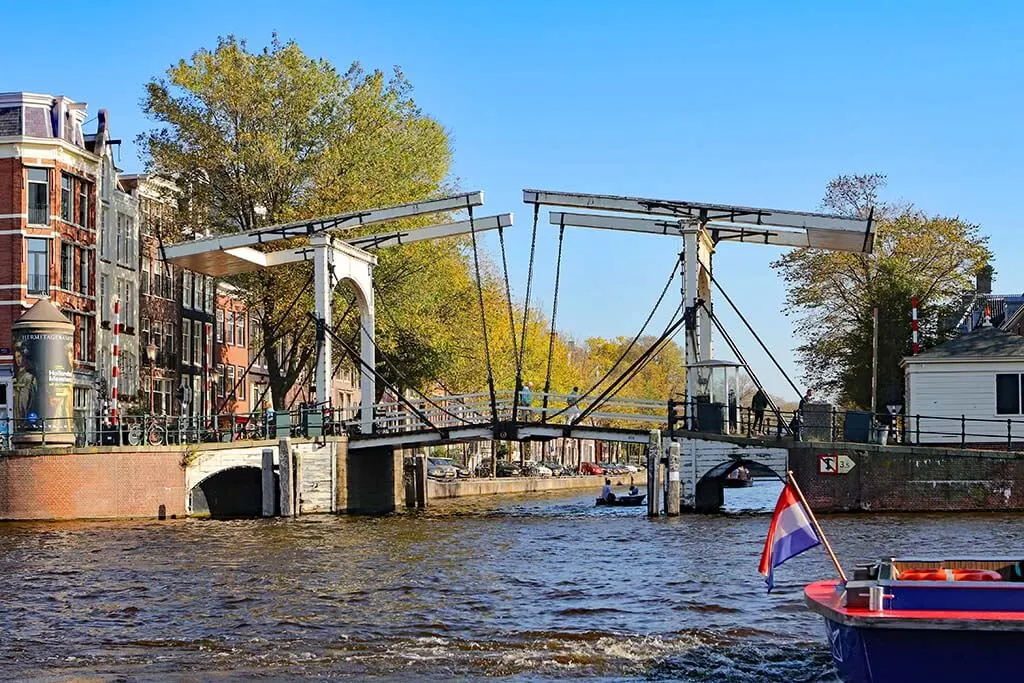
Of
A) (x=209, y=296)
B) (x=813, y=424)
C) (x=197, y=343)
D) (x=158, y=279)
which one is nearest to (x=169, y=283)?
(x=158, y=279)

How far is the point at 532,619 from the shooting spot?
16.1 meters

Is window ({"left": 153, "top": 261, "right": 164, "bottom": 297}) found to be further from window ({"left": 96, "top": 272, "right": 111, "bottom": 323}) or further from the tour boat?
the tour boat

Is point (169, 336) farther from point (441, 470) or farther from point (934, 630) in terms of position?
point (934, 630)

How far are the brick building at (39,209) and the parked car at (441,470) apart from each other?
49.7 feet

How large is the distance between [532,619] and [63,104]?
31.6 metres

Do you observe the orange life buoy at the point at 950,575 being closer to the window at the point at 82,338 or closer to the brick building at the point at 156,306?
the window at the point at 82,338

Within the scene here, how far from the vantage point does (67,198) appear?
4384 cm

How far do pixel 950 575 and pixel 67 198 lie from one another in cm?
3691

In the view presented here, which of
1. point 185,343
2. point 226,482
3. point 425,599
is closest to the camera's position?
point 425,599

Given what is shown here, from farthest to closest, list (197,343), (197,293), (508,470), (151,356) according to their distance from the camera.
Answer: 1. (508,470)
2. (197,293)
3. (197,343)
4. (151,356)

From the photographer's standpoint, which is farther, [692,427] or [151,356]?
[151,356]

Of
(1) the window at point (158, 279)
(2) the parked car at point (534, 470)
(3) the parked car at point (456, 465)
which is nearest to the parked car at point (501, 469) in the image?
(2) the parked car at point (534, 470)

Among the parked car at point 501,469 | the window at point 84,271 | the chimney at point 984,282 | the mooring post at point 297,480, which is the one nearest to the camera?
the mooring post at point 297,480

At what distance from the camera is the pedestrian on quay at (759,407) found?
32.2 m
